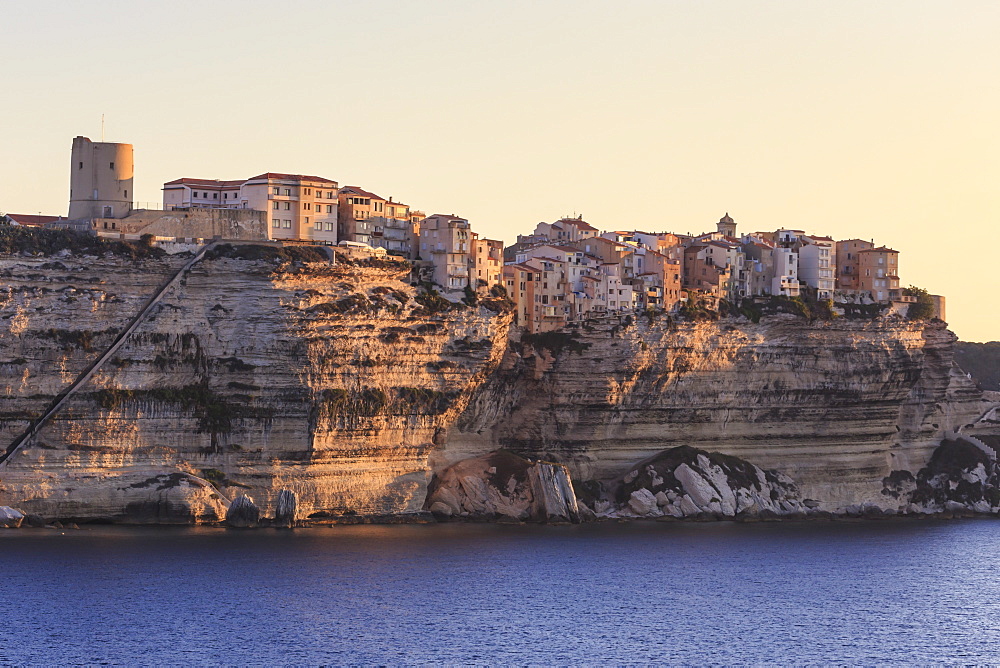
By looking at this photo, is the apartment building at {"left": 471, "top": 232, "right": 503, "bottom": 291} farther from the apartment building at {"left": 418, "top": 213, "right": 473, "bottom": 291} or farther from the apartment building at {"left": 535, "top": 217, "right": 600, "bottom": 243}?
the apartment building at {"left": 535, "top": 217, "right": 600, "bottom": 243}

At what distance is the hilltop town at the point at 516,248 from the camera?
83.2 m

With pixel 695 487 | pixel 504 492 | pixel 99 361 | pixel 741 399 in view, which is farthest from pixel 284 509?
pixel 741 399

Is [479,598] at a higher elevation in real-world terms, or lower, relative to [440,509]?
lower

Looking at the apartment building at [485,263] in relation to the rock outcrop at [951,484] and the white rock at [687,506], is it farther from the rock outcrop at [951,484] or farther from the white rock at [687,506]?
the rock outcrop at [951,484]

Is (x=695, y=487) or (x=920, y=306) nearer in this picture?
(x=695, y=487)

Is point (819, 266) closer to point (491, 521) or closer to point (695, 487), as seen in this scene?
point (695, 487)

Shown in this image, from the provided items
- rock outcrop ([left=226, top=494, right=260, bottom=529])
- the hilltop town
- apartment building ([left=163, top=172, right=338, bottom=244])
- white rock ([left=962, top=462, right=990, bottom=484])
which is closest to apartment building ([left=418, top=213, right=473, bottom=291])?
the hilltop town

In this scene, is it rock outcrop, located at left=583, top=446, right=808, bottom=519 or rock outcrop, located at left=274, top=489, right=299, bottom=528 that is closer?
rock outcrop, located at left=274, top=489, right=299, bottom=528

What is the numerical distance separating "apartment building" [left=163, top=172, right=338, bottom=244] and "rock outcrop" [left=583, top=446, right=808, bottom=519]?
17936mm

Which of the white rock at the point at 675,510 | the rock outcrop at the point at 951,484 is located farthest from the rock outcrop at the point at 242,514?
the rock outcrop at the point at 951,484

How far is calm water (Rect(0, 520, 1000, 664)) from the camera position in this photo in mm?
58188

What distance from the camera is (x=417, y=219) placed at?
9300cm

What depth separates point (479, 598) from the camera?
66188mm

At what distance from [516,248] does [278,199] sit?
23.8m
